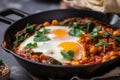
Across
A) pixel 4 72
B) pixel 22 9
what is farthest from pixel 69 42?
pixel 22 9

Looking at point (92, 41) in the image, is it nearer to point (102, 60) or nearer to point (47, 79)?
point (102, 60)

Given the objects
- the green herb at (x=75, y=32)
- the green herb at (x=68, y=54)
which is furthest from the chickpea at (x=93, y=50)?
the green herb at (x=75, y=32)

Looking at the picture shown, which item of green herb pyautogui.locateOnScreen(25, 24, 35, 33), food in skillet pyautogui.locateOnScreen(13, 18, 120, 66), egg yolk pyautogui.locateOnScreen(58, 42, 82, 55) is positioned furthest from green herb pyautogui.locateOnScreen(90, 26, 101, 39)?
green herb pyautogui.locateOnScreen(25, 24, 35, 33)

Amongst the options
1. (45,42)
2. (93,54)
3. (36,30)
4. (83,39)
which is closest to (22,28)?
(36,30)

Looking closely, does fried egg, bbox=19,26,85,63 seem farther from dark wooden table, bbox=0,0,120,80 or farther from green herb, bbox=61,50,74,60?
dark wooden table, bbox=0,0,120,80

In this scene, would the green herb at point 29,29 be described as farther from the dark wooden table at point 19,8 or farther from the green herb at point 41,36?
the dark wooden table at point 19,8

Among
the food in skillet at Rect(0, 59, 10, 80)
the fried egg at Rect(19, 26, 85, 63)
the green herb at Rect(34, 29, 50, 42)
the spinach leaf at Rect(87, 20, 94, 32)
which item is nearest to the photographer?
the food in skillet at Rect(0, 59, 10, 80)

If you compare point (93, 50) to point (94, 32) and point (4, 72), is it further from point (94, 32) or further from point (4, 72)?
point (4, 72)
